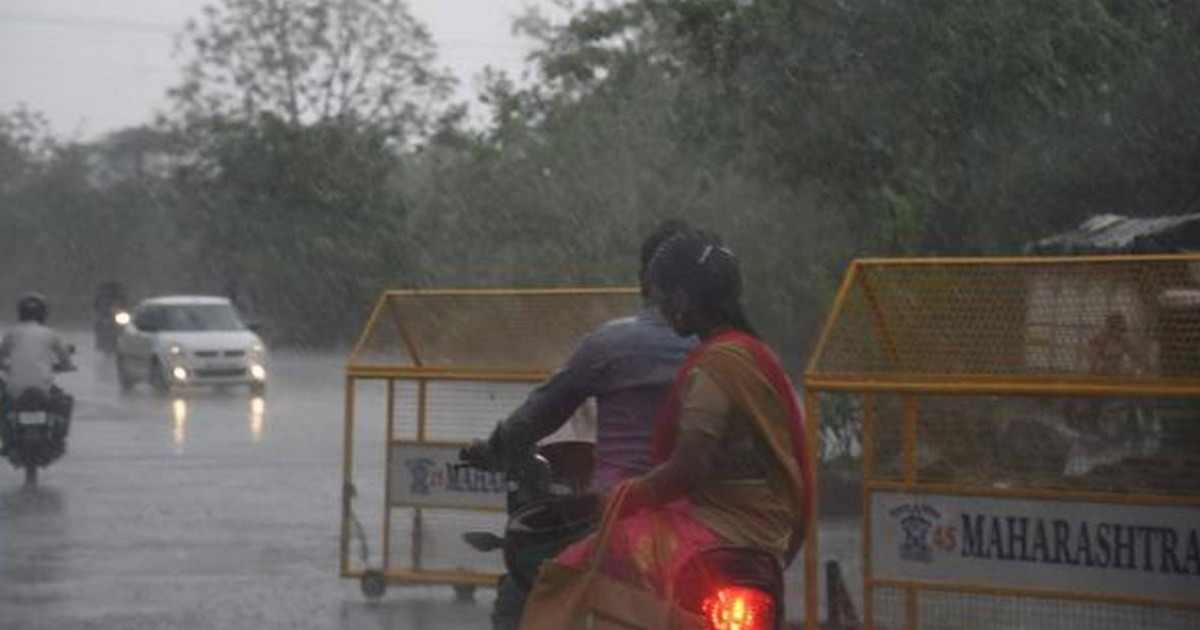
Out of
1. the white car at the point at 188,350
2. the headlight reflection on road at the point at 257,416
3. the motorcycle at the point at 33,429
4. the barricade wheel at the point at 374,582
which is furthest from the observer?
the white car at the point at 188,350

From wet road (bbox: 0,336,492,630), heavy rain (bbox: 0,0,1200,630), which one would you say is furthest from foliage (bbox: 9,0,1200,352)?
wet road (bbox: 0,336,492,630)

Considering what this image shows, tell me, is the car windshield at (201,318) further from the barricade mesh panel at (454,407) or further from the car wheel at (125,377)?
the barricade mesh panel at (454,407)

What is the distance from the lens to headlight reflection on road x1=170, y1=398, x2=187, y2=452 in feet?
82.0

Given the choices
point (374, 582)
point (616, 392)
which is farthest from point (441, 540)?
point (616, 392)

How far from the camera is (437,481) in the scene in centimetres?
1206

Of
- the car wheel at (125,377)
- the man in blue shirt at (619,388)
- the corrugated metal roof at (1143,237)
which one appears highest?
the corrugated metal roof at (1143,237)

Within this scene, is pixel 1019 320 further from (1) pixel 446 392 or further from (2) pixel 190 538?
(2) pixel 190 538

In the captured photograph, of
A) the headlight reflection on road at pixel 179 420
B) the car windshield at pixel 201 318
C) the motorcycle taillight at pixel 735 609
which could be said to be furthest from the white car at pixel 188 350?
the motorcycle taillight at pixel 735 609

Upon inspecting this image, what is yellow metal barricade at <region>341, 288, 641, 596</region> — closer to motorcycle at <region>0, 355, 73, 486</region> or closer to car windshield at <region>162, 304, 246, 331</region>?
motorcycle at <region>0, 355, 73, 486</region>

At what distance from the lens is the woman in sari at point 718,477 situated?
5621 millimetres

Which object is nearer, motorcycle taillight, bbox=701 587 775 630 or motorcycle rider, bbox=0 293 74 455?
motorcycle taillight, bbox=701 587 775 630

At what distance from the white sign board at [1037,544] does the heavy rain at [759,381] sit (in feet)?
0.04

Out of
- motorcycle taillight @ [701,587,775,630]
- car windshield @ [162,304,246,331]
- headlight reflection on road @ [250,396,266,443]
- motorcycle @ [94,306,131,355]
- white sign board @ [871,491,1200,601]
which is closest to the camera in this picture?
motorcycle taillight @ [701,587,775,630]

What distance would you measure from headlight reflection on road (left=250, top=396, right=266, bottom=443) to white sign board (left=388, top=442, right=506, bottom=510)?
13378 mm
